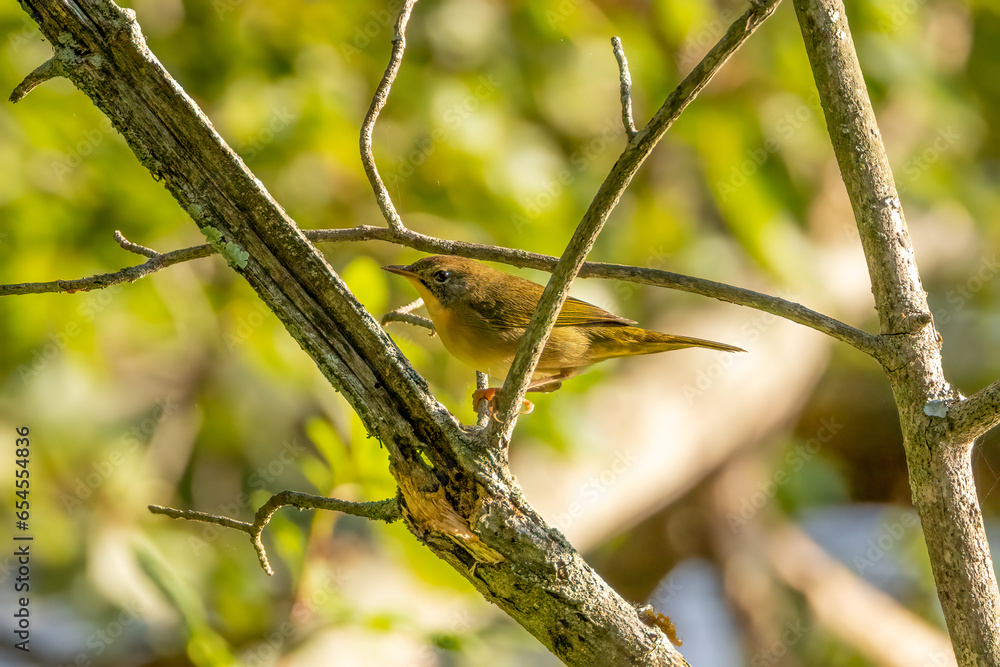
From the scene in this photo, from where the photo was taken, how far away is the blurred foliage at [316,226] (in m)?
2.79

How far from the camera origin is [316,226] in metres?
3.13

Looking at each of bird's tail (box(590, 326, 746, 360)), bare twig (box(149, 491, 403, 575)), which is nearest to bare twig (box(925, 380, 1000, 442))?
bare twig (box(149, 491, 403, 575))

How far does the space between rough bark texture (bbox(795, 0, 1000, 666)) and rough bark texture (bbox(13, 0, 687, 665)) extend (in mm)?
525

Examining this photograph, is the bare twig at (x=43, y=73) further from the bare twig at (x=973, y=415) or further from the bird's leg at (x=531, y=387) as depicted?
the bare twig at (x=973, y=415)

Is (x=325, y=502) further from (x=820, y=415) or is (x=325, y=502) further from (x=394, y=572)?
(x=820, y=415)

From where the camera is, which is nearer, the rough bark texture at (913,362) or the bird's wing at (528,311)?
the rough bark texture at (913,362)

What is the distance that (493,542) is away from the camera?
1.31 meters

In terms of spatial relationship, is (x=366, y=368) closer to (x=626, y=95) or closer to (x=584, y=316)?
(x=626, y=95)

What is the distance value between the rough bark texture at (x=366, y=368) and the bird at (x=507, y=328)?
1096mm

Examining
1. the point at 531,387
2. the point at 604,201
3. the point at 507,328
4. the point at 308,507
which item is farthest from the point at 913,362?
the point at 507,328

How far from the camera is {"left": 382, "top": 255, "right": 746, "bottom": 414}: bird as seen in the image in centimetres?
267

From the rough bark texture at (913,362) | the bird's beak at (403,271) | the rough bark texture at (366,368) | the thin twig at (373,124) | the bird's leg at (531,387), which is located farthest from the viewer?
the bird's beak at (403,271)

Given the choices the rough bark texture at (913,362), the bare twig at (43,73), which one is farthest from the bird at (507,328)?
the bare twig at (43,73)

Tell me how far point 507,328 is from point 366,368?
1.51 metres
